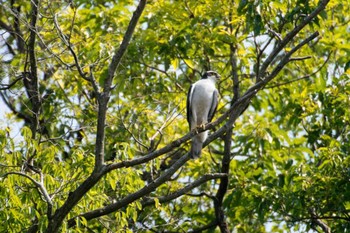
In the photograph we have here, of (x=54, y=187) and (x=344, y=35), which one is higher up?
(x=344, y=35)

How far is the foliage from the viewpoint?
25.6ft

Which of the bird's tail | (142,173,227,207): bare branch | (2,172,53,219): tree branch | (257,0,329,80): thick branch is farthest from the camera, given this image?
the bird's tail

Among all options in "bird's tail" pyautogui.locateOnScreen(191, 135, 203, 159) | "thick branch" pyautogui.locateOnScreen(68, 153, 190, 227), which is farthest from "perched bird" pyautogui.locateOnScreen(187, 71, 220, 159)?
"thick branch" pyautogui.locateOnScreen(68, 153, 190, 227)

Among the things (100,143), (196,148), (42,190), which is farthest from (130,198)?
(196,148)

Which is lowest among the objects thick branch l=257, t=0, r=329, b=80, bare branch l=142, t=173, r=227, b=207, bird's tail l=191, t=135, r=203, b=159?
bare branch l=142, t=173, r=227, b=207

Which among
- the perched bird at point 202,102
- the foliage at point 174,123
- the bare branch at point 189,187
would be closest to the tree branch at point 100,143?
the foliage at point 174,123

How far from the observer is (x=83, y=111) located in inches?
456

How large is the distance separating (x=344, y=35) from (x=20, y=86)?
579 centimetres

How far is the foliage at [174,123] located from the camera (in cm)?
780

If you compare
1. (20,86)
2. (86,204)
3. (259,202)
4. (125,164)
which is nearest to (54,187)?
(86,204)

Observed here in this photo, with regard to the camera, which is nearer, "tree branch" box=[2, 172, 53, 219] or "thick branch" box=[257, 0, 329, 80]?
"tree branch" box=[2, 172, 53, 219]

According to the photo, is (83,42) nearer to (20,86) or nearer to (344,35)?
(20,86)

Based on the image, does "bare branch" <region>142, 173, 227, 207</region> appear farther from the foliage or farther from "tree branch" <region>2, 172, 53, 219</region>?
"tree branch" <region>2, 172, 53, 219</region>

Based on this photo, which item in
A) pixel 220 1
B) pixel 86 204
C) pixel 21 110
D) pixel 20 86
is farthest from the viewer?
pixel 21 110
